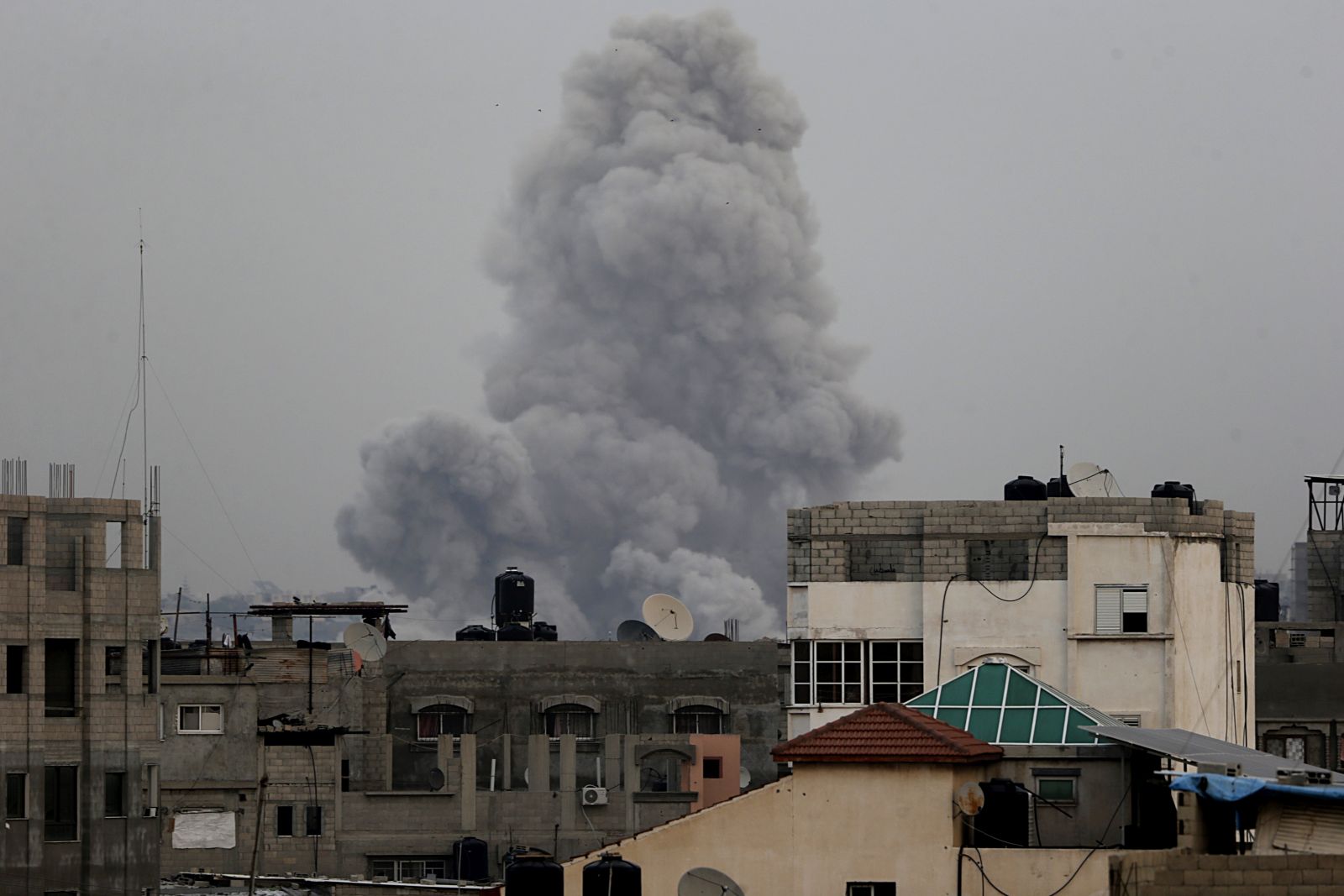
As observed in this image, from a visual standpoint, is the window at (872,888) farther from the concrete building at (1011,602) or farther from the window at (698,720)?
the window at (698,720)

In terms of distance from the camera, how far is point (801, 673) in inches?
2015

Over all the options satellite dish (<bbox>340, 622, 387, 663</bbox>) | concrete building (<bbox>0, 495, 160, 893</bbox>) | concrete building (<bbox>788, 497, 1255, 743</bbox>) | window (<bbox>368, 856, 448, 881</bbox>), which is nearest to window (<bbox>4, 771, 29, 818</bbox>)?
concrete building (<bbox>0, 495, 160, 893</bbox>)

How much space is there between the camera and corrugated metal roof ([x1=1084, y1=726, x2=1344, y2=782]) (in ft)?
105

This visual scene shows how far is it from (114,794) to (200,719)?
54.8 ft

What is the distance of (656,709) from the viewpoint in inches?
3241

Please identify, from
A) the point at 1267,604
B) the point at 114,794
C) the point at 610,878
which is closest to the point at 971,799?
the point at 610,878

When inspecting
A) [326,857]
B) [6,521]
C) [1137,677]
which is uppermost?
[6,521]

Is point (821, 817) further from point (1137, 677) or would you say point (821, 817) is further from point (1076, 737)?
point (1137, 677)

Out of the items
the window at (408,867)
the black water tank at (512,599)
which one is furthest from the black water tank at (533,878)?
the black water tank at (512,599)

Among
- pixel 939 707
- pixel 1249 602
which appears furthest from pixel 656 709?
pixel 939 707

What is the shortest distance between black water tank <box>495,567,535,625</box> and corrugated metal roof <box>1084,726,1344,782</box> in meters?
72.1

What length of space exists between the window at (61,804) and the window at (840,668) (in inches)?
649

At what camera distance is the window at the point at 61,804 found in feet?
171

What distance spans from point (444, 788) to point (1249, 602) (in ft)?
85.2
